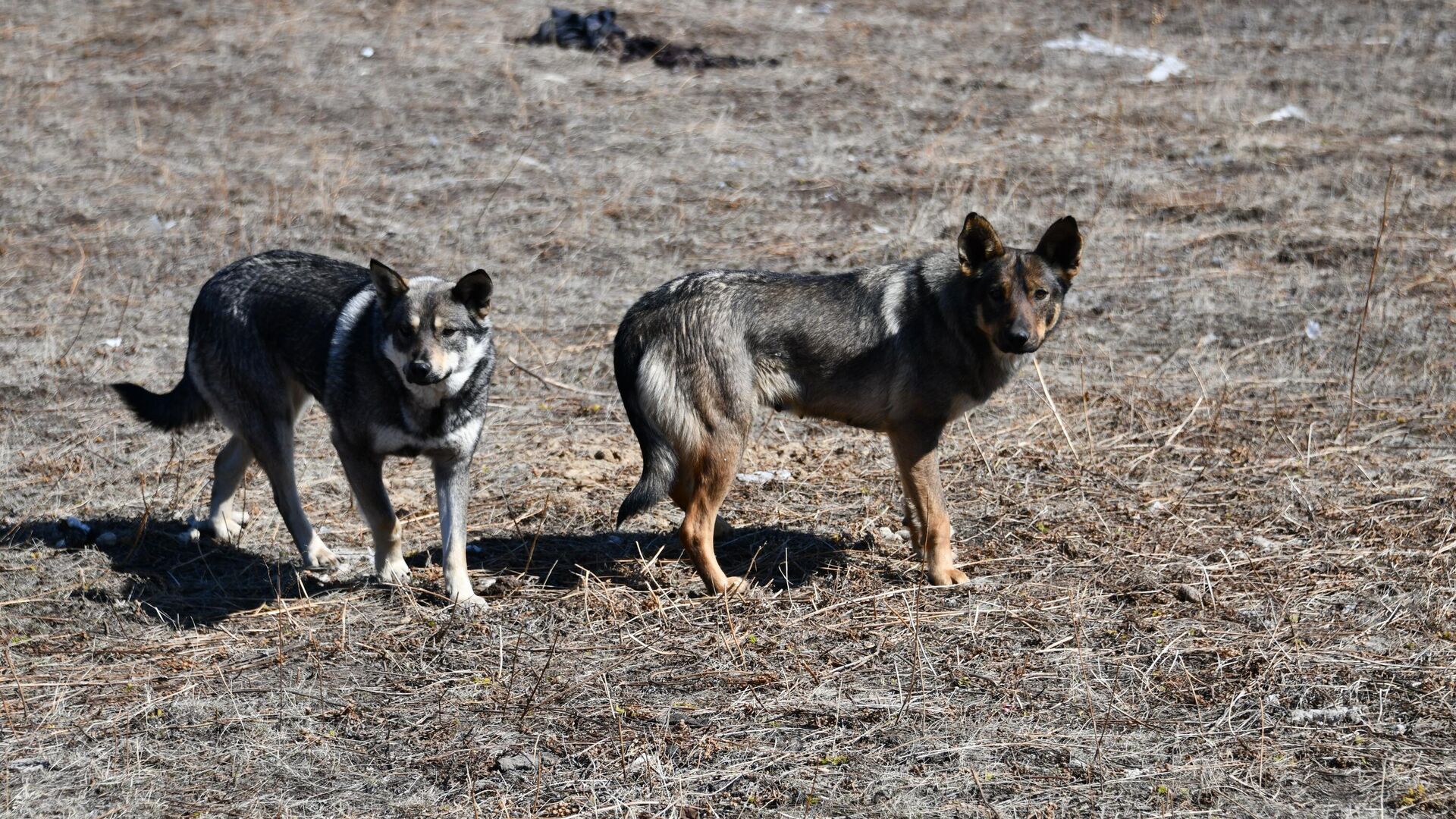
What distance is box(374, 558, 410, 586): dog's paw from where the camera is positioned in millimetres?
6328

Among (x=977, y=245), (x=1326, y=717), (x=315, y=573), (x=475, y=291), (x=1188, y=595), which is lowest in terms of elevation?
(x=315, y=573)

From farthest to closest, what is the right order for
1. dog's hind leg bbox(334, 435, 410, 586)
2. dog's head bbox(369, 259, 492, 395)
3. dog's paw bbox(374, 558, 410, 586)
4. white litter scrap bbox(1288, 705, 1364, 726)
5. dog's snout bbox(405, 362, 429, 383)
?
dog's paw bbox(374, 558, 410, 586)
dog's hind leg bbox(334, 435, 410, 586)
dog's head bbox(369, 259, 492, 395)
dog's snout bbox(405, 362, 429, 383)
white litter scrap bbox(1288, 705, 1364, 726)

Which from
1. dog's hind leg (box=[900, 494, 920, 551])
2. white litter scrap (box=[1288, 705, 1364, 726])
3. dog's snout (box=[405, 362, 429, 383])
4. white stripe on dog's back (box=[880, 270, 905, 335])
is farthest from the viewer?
dog's hind leg (box=[900, 494, 920, 551])

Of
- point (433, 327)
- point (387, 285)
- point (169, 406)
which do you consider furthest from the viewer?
point (169, 406)

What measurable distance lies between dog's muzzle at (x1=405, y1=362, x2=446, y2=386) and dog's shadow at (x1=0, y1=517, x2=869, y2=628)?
3.38ft

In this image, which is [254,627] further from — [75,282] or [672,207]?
[672,207]

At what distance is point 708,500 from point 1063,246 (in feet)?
6.85

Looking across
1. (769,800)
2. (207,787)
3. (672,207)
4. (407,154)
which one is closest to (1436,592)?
(769,800)

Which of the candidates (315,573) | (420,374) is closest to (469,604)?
(315,573)

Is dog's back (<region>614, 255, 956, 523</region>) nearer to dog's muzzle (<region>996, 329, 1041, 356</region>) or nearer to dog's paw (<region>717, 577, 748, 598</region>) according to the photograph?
dog's muzzle (<region>996, 329, 1041, 356</region>)

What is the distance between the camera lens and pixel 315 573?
21.8ft

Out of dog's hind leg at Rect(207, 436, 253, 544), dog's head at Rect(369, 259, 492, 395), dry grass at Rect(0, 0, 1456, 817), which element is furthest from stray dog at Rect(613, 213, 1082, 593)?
dog's hind leg at Rect(207, 436, 253, 544)

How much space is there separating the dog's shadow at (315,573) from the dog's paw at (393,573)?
0.40 ft

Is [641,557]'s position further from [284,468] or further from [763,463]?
[284,468]
